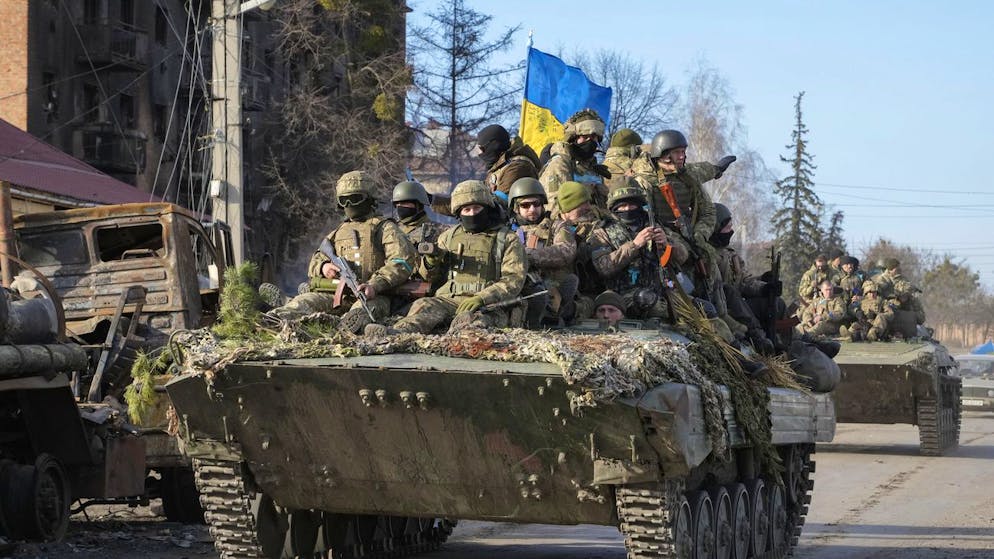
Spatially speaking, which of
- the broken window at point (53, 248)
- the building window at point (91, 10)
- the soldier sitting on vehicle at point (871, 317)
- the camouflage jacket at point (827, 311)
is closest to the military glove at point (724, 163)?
the broken window at point (53, 248)

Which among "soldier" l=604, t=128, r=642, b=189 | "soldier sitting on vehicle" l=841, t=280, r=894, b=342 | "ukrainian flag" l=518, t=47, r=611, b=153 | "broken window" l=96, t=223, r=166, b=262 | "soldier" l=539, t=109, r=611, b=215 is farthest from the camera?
"soldier sitting on vehicle" l=841, t=280, r=894, b=342

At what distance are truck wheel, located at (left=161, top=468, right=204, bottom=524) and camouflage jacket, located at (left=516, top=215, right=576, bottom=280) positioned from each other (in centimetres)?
352

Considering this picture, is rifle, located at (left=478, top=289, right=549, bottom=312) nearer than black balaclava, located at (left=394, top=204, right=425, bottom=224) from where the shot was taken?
Yes

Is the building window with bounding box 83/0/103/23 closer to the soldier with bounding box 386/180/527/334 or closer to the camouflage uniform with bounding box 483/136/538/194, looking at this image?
the camouflage uniform with bounding box 483/136/538/194

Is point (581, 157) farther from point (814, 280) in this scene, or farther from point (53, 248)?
point (814, 280)

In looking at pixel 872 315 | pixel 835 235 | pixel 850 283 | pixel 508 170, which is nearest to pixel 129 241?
pixel 508 170

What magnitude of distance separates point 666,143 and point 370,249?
294 cm

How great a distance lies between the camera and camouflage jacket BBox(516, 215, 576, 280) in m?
9.75

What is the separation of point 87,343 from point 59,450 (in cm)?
195

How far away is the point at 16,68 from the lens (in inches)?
1210

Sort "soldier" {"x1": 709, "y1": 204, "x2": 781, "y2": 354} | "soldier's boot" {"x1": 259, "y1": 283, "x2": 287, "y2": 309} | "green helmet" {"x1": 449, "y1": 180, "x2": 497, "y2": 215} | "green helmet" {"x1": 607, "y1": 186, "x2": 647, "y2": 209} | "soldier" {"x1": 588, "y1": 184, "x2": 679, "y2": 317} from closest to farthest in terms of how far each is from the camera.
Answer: "soldier's boot" {"x1": 259, "y1": 283, "x2": 287, "y2": 309}
"green helmet" {"x1": 449, "y1": 180, "x2": 497, "y2": 215}
"soldier" {"x1": 588, "y1": 184, "x2": 679, "y2": 317}
"green helmet" {"x1": 607, "y1": 186, "x2": 647, "y2": 209}
"soldier" {"x1": 709, "y1": 204, "x2": 781, "y2": 354}

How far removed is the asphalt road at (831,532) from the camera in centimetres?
1086

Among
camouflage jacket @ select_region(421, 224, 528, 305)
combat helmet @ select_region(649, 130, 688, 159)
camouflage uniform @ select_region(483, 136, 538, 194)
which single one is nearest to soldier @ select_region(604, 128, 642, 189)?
combat helmet @ select_region(649, 130, 688, 159)

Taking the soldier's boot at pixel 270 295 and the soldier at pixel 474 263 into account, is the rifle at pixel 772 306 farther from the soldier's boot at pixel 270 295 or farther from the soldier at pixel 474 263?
the soldier's boot at pixel 270 295
